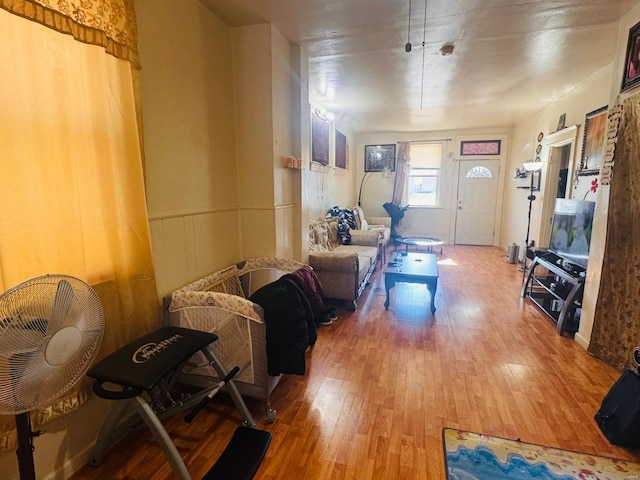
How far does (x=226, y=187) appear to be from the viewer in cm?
250

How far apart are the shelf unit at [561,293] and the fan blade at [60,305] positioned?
347 centimetres

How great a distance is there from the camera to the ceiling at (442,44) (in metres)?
2.17

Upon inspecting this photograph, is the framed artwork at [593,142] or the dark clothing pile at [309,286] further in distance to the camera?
the framed artwork at [593,142]

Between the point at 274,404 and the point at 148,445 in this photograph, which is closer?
the point at 148,445

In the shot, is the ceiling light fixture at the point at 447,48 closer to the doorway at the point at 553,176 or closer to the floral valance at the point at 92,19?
the floral valance at the point at 92,19

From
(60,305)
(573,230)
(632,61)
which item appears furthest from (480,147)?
(60,305)

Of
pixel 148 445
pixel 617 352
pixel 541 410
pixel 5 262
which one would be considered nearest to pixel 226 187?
pixel 5 262

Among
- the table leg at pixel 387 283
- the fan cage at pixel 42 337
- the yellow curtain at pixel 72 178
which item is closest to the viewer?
the fan cage at pixel 42 337

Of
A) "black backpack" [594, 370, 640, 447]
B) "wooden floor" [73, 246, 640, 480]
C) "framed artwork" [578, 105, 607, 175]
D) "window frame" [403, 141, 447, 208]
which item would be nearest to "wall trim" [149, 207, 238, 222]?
"wooden floor" [73, 246, 640, 480]

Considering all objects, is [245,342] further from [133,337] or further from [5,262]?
[5,262]

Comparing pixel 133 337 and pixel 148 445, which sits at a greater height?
pixel 133 337

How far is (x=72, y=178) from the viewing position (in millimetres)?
1320

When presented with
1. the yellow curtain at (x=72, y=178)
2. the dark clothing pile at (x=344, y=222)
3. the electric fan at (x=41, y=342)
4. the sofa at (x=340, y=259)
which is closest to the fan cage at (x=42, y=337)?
the electric fan at (x=41, y=342)

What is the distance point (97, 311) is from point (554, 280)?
14.1ft
